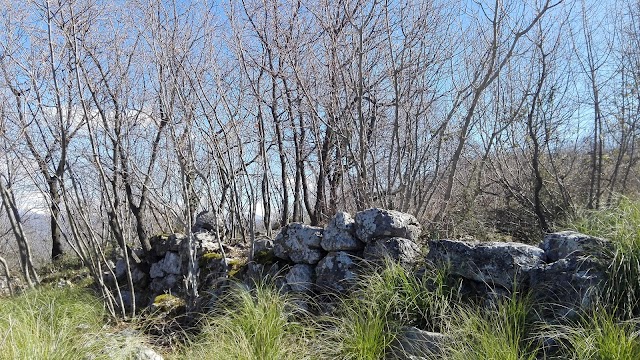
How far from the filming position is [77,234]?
5.88m

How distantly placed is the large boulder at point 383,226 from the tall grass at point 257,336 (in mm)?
1017

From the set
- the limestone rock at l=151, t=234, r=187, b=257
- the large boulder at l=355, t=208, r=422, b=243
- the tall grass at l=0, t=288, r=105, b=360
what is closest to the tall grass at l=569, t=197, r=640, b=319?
the large boulder at l=355, t=208, r=422, b=243

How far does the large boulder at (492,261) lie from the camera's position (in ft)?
11.3

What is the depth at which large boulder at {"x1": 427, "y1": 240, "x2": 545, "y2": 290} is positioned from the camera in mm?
3436

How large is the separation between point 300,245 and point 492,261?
2.12 meters

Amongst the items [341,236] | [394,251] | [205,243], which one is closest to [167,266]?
[205,243]

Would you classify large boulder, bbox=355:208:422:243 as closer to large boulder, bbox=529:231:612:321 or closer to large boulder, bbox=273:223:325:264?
large boulder, bbox=273:223:325:264

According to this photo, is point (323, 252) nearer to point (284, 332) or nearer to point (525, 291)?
point (284, 332)

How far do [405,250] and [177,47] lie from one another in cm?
368

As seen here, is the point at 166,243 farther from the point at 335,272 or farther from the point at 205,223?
the point at 335,272

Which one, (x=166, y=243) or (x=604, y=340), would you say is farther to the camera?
(x=166, y=243)

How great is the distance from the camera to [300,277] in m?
4.76

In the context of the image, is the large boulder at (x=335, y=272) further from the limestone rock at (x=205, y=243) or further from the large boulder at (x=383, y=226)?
the limestone rock at (x=205, y=243)

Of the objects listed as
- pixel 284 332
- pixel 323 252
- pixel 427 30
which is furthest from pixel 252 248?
pixel 427 30
